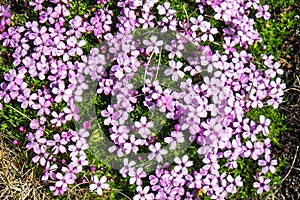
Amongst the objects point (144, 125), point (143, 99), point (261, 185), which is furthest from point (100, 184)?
point (261, 185)

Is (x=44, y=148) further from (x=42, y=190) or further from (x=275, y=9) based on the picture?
(x=275, y=9)

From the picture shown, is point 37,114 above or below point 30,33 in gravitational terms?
below

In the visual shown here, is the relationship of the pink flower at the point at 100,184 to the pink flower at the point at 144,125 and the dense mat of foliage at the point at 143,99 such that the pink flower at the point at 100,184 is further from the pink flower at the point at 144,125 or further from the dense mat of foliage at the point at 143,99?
the pink flower at the point at 144,125

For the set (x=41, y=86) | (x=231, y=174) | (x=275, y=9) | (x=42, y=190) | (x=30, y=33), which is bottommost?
(x=42, y=190)

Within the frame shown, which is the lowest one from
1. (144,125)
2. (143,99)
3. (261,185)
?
(261,185)

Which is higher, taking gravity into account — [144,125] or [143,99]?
[143,99]

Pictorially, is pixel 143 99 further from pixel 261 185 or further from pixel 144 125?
pixel 261 185

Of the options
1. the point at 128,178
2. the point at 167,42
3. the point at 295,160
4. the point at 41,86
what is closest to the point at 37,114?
the point at 41,86

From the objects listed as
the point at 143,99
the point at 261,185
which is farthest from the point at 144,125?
the point at 261,185

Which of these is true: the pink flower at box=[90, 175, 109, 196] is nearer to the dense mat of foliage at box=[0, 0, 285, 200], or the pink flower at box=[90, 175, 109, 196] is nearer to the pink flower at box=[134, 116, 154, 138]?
the dense mat of foliage at box=[0, 0, 285, 200]
